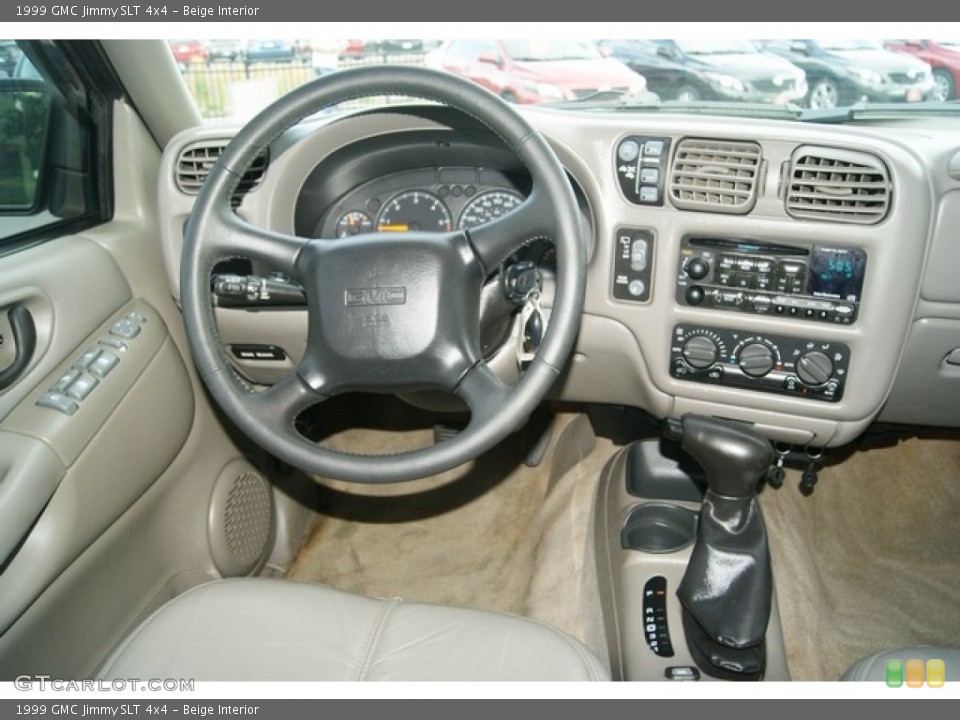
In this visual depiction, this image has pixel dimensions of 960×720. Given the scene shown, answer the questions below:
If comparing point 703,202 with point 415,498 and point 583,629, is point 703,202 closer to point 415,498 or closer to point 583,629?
point 583,629

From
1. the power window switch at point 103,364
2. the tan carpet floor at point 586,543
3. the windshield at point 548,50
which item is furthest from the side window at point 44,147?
the tan carpet floor at point 586,543

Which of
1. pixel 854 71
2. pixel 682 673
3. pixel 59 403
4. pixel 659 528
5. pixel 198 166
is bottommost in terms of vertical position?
pixel 682 673

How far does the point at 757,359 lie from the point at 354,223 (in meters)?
0.96

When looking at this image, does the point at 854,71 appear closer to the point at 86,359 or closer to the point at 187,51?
the point at 187,51

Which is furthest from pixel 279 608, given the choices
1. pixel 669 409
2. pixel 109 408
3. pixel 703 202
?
pixel 703 202

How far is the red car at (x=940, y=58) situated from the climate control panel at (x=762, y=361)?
612mm

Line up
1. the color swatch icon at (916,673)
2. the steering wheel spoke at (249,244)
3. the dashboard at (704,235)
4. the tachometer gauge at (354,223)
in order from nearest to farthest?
the color swatch icon at (916,673) < the steering wheel spoke at (249,244) < the dashboard at (704,235) < the tachometer gauge at (354,223)

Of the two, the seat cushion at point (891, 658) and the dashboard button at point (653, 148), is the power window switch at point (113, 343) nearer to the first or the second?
the dashboard button at point (653, 148)

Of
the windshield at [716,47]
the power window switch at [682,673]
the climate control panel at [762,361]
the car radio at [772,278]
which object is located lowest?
the power window switch at [682,673]

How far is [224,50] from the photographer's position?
1725mm

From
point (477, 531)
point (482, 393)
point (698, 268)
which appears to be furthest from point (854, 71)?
point (477, 531)

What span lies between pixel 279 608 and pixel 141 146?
1.20 meters

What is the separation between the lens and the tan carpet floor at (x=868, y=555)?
2.03 meters

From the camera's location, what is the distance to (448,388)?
1.35 m
